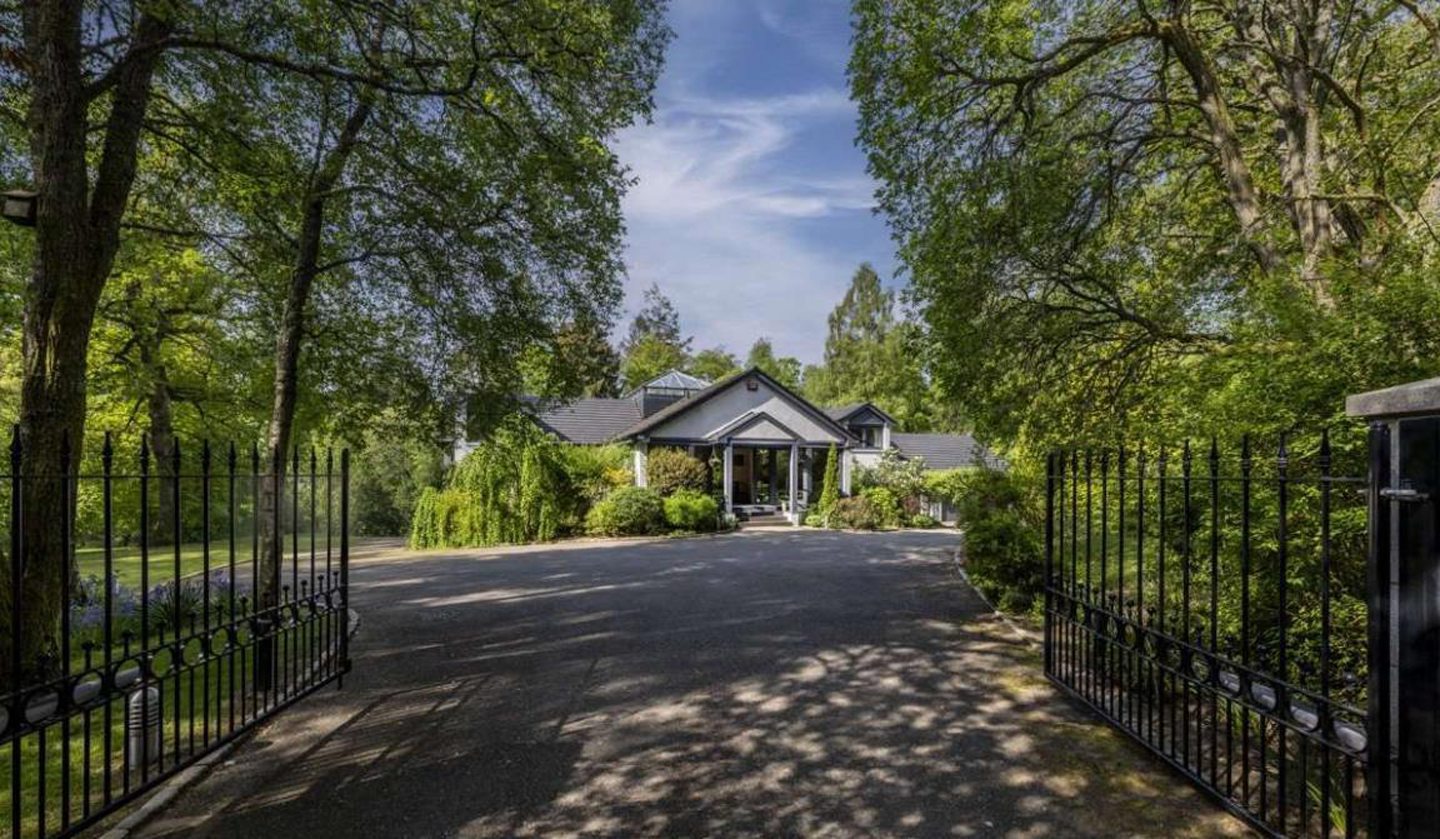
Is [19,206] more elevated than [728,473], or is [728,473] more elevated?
[19,206]

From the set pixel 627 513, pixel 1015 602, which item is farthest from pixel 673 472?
pixel 1015 602

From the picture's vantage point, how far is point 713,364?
54.9 meters

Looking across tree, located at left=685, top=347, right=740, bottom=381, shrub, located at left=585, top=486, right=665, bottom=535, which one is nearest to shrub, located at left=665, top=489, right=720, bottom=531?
shrub, located at left=585, top=486, right=665, bottom=535

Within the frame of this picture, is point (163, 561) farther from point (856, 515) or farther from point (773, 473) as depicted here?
point (773, 473)

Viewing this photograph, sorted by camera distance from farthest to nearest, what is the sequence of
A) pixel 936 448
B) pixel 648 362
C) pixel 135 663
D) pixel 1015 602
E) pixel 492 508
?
pixel 648 362 → pixel 936 448 → pixel 492 508 → pixel 1015 602 → pixel 135 663

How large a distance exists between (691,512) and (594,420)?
9.28m

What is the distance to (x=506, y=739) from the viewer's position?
5004 mm

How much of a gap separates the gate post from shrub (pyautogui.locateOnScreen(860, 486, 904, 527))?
19936 mm

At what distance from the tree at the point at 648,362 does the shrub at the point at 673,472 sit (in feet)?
80.2

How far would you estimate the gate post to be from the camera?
104 inches

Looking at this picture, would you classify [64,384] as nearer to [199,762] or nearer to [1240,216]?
[199,762]

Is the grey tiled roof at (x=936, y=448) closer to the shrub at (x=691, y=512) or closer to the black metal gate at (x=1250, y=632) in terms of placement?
the shrub at (x=691, y=512)

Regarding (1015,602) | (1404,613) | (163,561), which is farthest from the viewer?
(163,561)

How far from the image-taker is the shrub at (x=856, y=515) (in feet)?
73.1
